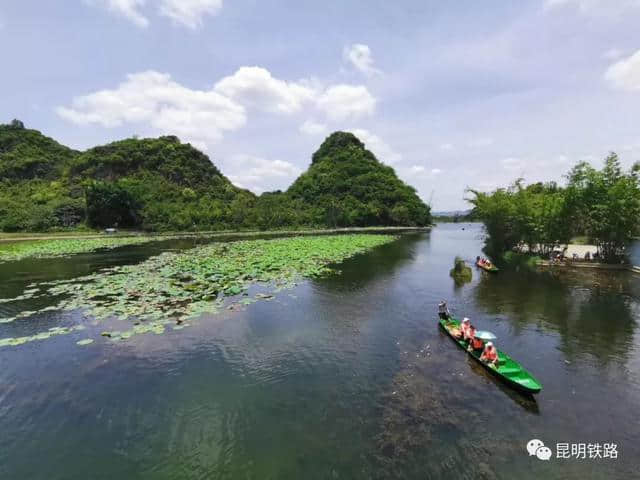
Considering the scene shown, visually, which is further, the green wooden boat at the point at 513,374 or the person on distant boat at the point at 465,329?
the person on distant boat at the point at 465,329

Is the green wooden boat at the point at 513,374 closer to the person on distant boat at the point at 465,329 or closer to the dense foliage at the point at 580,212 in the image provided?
the person on distant boat at the point at 465,329

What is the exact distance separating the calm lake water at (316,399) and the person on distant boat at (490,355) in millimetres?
568

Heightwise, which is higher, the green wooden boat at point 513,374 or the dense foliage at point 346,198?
the dense foliage at point 346,198

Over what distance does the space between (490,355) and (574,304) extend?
1275 cm

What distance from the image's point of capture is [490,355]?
1216 cm

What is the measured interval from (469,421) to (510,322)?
10143 millimetres

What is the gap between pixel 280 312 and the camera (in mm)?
18578

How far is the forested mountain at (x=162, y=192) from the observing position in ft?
222

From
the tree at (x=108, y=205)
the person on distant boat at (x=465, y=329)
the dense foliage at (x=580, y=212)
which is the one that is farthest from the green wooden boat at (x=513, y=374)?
the tree at (x=108, y=205)

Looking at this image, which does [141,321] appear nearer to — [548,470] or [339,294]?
[339,294]

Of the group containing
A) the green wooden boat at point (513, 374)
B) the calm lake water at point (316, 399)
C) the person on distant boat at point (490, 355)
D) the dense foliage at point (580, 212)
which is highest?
the dense foliage at point (580, 212)

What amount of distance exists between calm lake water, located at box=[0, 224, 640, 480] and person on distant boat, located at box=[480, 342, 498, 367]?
0.57 metres

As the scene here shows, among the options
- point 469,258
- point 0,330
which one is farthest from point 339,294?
point 469,258

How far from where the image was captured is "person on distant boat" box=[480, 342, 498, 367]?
39.4ft
